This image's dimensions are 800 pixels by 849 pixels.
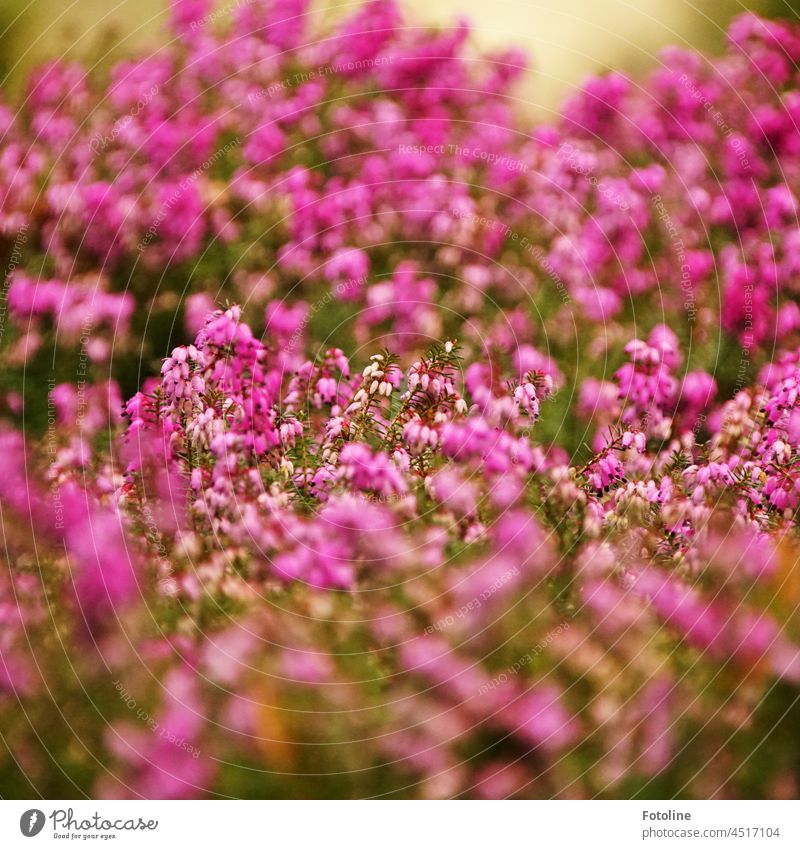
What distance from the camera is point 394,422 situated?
2814 millimetres

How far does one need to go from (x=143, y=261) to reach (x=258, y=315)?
0.48m

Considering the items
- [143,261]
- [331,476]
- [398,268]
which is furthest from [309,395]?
[143,261]
